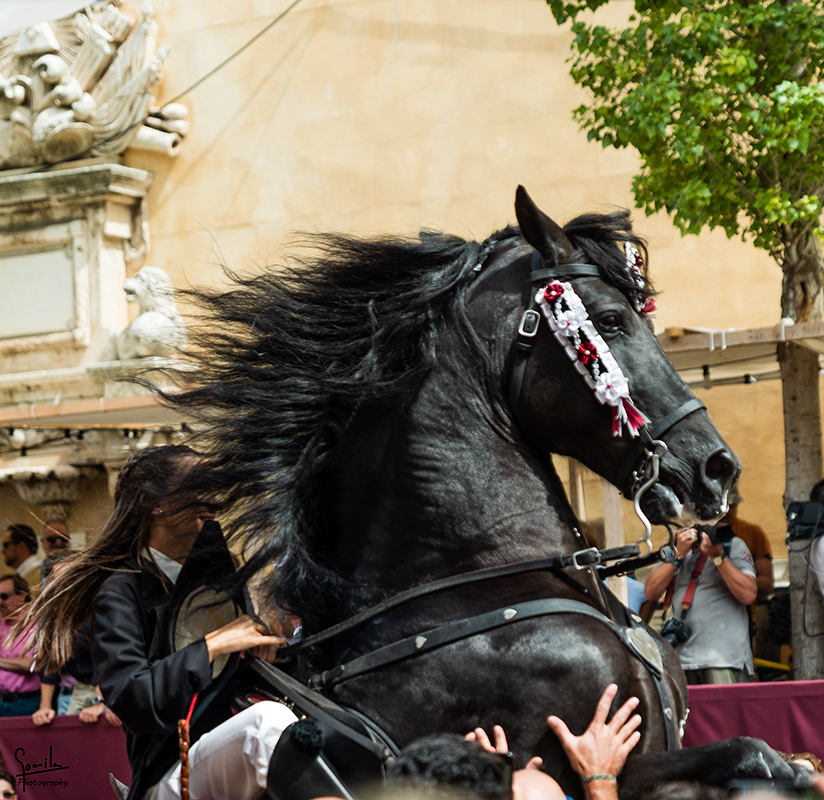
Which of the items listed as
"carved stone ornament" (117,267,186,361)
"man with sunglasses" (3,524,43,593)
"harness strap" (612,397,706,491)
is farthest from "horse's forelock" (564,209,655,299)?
"carved stone ornament" (117,267,186,361)

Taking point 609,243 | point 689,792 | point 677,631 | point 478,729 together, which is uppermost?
point 609,243

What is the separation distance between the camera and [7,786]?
19.2ft

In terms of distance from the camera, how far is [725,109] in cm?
697

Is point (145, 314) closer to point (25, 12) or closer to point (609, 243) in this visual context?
point (25, 12)

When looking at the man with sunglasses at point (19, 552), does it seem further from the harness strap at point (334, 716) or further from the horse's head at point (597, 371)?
the horse's head at point (597, 371)

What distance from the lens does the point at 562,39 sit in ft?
32.9

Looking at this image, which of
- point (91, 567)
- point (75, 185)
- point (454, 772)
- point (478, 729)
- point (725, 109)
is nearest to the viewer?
point (454, 772)

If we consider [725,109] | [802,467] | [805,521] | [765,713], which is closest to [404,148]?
[725,109]

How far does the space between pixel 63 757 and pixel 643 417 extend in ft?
15.9

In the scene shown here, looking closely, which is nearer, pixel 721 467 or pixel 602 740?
pixel 602 740

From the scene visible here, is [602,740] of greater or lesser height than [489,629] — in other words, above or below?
below

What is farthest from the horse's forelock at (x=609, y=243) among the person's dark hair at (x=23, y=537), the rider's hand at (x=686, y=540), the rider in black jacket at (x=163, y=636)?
the person's dark hair at (x=23, y=537)

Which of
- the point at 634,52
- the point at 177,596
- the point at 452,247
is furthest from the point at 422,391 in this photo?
the point at 634,52

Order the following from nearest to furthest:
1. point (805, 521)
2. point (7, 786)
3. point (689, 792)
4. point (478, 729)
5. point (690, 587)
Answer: point (689, 792), point (478, 729), point (7, 786), point (690, 587), point (805, 521)
